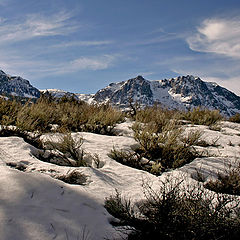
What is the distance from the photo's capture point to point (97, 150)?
3510 mm

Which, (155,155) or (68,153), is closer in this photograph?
(68,153)

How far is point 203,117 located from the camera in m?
7.69

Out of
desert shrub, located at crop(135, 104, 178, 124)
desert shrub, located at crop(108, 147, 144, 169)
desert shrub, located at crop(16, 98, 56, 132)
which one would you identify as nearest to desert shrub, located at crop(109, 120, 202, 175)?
desert shrub, located at crop(108, 147, 144, 169)

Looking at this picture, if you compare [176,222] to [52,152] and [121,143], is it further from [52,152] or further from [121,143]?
[121,143]

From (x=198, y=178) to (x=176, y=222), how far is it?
1.34 metres

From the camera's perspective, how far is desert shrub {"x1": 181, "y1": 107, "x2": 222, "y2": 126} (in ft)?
24.4

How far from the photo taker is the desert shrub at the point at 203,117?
7434mm

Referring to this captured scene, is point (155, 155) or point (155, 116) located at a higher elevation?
point (155, 116)

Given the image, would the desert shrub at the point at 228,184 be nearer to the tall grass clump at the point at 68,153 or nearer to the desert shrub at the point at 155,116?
the tall grass clump at the point at 68,153

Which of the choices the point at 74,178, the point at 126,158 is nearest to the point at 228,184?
the point at 126,158

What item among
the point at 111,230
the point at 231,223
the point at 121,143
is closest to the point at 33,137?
the point at 121,143

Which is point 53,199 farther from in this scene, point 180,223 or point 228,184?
point 228,184

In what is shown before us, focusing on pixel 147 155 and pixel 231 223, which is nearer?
pixel 231 223

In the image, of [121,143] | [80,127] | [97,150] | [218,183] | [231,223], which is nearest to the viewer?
[231,223]
